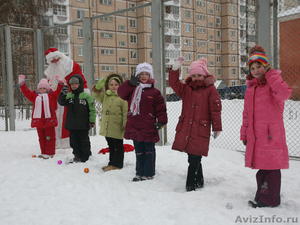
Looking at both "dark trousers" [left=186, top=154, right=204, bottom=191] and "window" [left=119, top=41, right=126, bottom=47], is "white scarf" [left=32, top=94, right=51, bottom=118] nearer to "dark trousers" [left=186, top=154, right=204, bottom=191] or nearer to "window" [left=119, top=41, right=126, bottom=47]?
"dark trousers" [left=186, top=154, right=204, bottom=191]

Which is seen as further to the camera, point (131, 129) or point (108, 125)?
point (108, 125)

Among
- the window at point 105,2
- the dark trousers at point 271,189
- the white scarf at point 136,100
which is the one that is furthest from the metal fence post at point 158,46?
the window at point 105,2

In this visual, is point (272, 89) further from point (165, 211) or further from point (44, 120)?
point (44, 120)

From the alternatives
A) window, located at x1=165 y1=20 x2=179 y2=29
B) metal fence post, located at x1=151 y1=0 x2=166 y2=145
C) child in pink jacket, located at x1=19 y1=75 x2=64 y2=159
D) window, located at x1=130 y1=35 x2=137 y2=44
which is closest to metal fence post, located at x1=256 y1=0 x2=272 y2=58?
metal fence post, located at x1=151 y1=0 x2=166 y2=145

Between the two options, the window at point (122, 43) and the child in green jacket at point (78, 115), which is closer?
the child in green jacket at point (78, 115)

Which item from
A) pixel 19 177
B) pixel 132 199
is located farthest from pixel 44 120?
pixel 132 199

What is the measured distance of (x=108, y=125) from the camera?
4.38 meters

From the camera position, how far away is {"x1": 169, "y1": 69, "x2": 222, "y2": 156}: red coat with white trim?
3277 mm

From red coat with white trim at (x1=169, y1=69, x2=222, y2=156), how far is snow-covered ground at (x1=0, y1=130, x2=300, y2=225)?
572mm

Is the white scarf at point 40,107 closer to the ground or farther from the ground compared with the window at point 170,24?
closer to the ground

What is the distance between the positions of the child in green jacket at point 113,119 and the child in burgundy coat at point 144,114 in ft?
1.82

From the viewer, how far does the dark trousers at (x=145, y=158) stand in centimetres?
383

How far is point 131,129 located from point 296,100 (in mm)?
7624

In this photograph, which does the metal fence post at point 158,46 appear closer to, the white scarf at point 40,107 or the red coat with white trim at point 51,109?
the red coat with white trim at point 51,109
